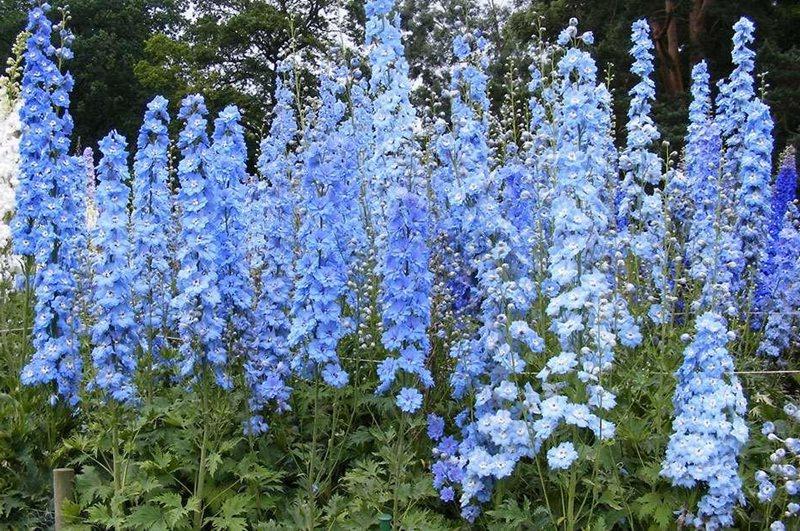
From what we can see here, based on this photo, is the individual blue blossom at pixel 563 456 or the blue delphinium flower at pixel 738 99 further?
the blue delphinium flower at pixel 738 99

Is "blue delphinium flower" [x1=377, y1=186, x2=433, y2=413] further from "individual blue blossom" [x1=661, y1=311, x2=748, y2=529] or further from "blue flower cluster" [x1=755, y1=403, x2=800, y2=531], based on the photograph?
"blue flower cluster" [x1=755, y1=403, x2=800, y2=531]

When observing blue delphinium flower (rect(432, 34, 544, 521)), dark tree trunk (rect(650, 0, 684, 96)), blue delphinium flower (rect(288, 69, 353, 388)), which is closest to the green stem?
blue delphinium flower (rect(288, 69, 353, 388))

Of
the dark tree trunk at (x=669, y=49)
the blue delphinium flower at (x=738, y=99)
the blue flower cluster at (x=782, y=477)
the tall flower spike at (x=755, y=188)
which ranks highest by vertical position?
the dark tree trunk at (x=669, y=49)

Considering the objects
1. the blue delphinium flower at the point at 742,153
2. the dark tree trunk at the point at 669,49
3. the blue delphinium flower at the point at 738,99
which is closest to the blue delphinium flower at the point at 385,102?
the blue delphinium flower at the point at 742,153

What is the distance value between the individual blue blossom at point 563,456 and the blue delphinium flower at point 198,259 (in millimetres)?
1546

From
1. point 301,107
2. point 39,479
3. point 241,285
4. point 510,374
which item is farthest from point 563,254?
point 39,479

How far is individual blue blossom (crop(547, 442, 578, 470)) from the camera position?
283cm

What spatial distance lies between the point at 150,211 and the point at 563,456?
245cm

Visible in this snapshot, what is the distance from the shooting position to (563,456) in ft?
9.36

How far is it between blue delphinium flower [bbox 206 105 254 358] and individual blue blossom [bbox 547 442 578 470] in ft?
5.27

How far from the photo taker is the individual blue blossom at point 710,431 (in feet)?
9.45

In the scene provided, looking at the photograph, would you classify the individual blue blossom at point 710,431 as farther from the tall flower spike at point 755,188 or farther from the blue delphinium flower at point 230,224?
the tall flower spike at point 755,188

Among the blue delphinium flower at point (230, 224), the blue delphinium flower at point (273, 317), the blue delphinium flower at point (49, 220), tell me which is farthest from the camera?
the blue delphinium flower at point (49, 220)

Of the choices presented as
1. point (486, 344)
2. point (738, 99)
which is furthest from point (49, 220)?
point (738, 99)
